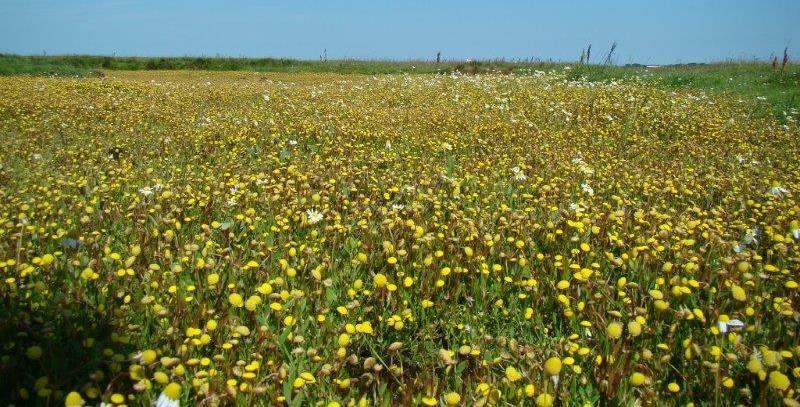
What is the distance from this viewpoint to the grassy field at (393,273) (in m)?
2.15

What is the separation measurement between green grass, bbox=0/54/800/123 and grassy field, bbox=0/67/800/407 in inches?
302

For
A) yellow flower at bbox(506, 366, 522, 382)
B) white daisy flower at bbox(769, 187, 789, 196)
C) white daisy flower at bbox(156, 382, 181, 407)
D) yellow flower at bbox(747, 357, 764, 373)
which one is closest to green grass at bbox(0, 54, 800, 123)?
white daisy flower at bbox(769, 187, 789, 196)

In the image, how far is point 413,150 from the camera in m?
6.77

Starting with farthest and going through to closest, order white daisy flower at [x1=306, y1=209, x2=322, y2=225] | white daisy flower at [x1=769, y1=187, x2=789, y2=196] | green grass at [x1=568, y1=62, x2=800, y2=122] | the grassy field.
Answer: green grass at [x1=568, y1=62, x2=800, y2=122], white daisy flower at [x1=769, y1=187, x2=789, y2=196], white daisy flower at [x1=306, y1=209, x2=322, y2=225], the grassy field

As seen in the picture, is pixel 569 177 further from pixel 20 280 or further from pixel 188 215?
pixel 20 280

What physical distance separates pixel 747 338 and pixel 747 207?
2494 mm

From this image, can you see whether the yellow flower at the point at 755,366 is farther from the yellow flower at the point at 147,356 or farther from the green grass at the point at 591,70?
the green grass at the point at 591,70

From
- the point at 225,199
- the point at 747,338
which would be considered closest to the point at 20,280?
the point at 225,199

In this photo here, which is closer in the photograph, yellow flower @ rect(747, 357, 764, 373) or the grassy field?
yellow flower @ rect(747, 357, 764, 373)

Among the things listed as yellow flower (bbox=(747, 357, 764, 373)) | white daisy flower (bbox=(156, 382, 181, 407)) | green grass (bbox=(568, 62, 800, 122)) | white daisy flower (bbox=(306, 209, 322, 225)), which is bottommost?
white daisy flower (bbox=(156, 382, 181, 407))

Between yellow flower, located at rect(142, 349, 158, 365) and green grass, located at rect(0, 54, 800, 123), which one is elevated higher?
green grass, located at rect(0, 54, 800, 123)

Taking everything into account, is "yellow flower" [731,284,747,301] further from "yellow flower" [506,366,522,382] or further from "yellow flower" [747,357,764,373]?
"yellow flower" [506,366,522,382]

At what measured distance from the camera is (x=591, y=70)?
62.8ft

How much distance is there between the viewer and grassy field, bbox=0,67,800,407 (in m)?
2.15
